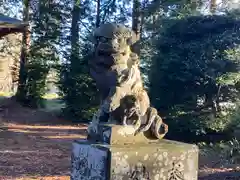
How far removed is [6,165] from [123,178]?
4921 mm

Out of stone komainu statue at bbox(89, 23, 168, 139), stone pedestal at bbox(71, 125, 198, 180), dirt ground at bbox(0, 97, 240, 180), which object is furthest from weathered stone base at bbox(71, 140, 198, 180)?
dirt ground at bbox(0, 97, 240, 180)

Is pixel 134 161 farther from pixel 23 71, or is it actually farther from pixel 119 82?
pixel 23 71

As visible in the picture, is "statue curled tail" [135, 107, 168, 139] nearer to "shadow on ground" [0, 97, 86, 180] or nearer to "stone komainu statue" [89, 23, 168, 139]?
"stone komainu statue" [89, 23, 168, 139]

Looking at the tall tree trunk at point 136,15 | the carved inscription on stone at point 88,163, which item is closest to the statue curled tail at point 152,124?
the carved inscription on stone at point 88,163

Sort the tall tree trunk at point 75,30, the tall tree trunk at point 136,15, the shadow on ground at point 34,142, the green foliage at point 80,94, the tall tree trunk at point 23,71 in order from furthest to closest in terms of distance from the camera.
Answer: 1. the tall tree trunk at point 136,15
2. the tall tree trunk at point 23,71
3. the tall tree trunk at point 75,30
4. the green foliage at point 80,94
5. the shadow on ground at point 34,142

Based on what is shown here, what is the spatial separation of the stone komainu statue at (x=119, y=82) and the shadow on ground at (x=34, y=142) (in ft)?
11.7

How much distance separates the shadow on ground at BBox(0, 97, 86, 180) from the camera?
693cm

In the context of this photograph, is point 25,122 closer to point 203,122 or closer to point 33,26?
point 33,26

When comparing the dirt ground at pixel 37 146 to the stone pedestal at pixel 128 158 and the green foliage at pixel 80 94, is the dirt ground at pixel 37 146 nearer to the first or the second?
the green foliage at pixel 80 94

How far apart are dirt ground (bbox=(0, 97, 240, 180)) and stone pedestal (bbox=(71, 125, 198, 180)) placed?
346cm

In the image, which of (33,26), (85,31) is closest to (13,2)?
(33,26)

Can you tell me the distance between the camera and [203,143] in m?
9.91

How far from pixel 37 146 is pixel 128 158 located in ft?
23.3

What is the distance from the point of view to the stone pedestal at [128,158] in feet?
9.36
